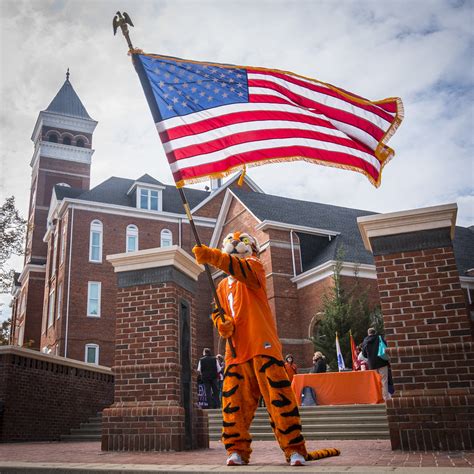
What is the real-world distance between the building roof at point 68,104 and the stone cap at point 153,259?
123ft

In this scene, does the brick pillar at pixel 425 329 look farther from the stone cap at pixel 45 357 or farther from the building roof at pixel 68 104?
the building roof at pixel 68 104

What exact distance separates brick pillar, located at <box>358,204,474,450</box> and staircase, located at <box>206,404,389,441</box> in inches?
154

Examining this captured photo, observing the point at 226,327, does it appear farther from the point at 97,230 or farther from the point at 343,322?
the point at 97,230

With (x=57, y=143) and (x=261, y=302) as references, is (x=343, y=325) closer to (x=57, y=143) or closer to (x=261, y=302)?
(x=261, y=302)

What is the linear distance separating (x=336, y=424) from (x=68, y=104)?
39.6 m

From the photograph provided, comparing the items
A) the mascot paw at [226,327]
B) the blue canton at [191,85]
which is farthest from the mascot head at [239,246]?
the blue canton at [191,85]

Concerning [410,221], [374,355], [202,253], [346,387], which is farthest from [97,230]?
[202,253]

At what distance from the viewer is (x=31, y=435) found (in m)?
11.0

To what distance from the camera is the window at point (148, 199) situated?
104ft

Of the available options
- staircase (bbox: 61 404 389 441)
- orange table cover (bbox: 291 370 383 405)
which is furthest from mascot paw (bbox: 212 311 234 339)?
orange table cover (bbox: 291 370 383 405)

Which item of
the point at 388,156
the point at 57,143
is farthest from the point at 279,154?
the point at 57,143

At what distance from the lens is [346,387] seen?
12484mm

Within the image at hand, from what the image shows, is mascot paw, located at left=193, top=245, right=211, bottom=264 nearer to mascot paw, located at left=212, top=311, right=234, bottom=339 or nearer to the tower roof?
mascot paw, located at left=212, top=311, right=234, bottom=339

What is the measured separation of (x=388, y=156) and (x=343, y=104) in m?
0.86
